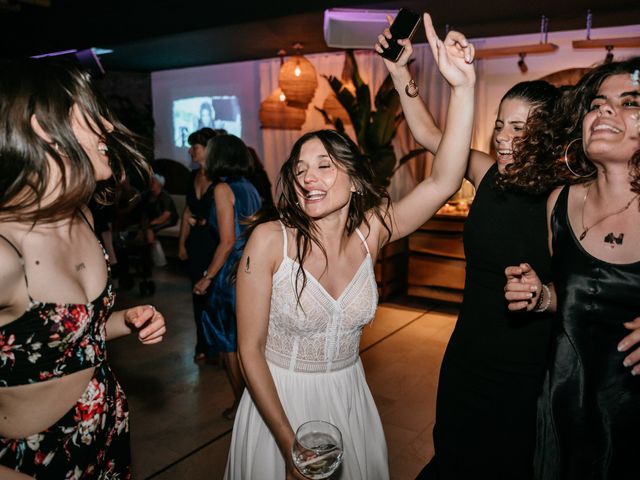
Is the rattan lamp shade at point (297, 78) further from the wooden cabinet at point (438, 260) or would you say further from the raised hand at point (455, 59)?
the raised hand at point (455, 59)

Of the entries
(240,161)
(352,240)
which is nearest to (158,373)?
(240,161)

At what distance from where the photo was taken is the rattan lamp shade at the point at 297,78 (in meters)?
5.74

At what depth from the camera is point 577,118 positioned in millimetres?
1685

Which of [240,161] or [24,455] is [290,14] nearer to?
[240,161]

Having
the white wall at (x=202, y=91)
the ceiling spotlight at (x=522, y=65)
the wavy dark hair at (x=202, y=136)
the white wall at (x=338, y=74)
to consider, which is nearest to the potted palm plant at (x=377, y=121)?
the white wall at (x=338, y=74)

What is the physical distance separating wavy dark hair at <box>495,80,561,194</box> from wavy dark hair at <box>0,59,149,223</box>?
1343 mm

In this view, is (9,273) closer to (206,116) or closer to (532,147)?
(532,147)

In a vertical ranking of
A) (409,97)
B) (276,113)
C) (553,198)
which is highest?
(276,113)

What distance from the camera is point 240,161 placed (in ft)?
11.5

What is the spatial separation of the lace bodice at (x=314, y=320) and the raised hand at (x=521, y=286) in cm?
45

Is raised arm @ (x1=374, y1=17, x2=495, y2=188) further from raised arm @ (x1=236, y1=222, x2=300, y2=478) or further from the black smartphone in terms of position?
raised arm @ (x1=236, y1=222, x2=300, y2=478)

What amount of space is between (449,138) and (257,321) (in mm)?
840

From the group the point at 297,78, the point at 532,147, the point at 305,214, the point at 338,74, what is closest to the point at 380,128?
the point at 297,78

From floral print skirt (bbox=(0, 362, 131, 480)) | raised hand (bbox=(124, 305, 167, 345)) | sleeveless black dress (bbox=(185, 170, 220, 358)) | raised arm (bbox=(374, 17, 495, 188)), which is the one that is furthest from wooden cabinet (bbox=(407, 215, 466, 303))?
floral print skirt (bbox=(0, 362, 131, 480))
